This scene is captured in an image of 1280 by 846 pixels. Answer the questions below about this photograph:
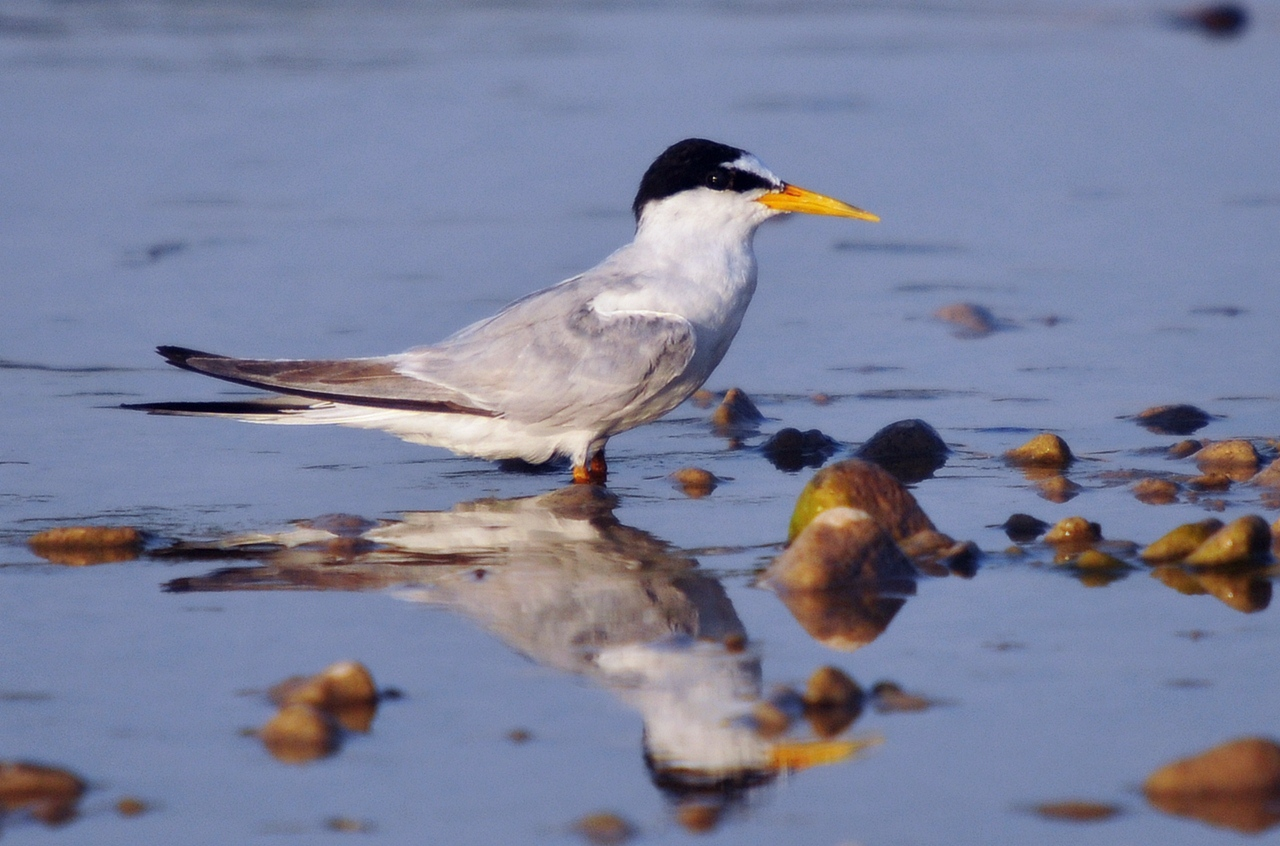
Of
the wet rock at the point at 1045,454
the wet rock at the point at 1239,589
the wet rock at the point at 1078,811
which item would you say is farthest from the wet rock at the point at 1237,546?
the wet rock at the point at 1078,811

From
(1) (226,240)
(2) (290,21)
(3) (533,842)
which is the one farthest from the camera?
(2) (290,21)

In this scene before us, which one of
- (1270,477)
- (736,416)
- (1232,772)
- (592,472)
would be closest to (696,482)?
(592,472)

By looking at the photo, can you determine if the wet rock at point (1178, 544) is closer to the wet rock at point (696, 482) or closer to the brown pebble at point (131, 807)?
the wet rock at point (696, 482)

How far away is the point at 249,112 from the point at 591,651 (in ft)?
19.9

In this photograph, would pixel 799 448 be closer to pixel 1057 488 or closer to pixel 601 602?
pixel 1057 488

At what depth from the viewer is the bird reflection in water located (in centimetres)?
268

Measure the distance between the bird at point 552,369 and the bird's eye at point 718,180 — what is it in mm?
113

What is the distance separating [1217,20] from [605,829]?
9683 millimetres

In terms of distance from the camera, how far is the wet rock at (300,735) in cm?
269

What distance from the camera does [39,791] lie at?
8.27 ft

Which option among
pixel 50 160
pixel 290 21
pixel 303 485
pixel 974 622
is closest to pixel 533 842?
pixel 974 622

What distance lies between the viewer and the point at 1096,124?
834 centimetres

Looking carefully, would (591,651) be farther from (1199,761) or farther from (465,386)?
(465,386)

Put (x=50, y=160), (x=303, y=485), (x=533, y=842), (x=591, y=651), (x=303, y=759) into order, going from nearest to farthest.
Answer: (x=533, y=842), (x=303, y=759), (x=591, y=651), (x=303, y=485), (x=50, y=160)
